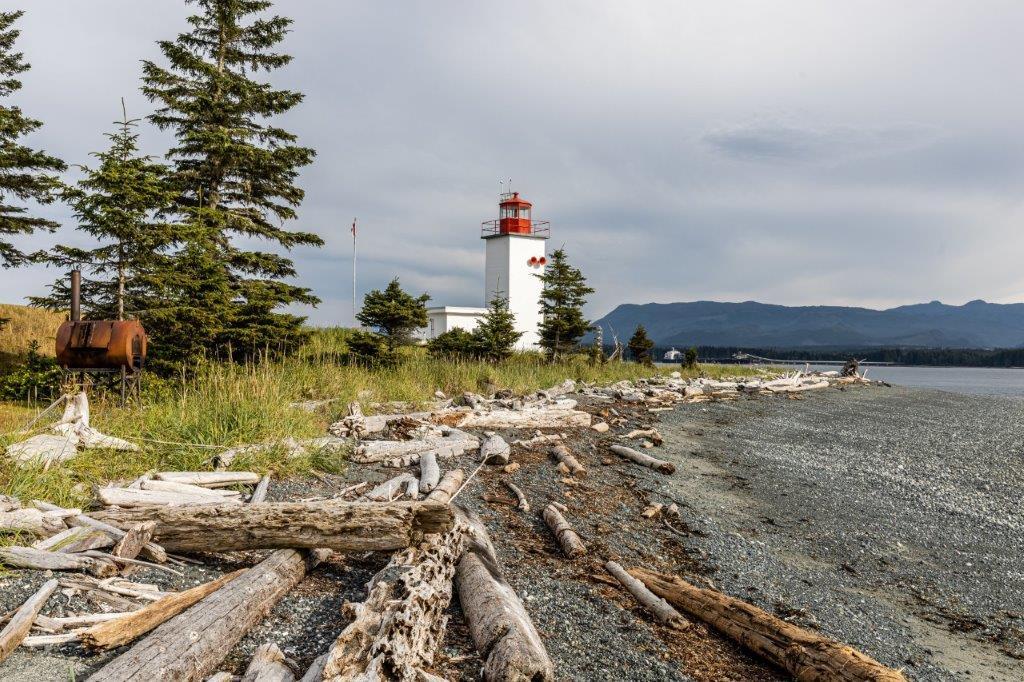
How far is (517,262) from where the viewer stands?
130 feet

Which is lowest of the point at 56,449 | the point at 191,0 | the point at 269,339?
the point at 56,449

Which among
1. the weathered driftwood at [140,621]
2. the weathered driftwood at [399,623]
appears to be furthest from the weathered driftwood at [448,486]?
the weathered driftwood at [140,621]

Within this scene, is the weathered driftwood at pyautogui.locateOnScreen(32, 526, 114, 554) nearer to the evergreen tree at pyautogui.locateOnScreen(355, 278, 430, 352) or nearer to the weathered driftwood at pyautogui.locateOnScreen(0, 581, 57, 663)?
the weathered driftwood at pyautogui.locateOnScreen(0, 581, 57, 663)

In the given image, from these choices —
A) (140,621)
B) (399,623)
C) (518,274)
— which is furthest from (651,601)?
(518,274)

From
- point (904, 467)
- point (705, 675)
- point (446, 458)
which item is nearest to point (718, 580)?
point (705, 675)

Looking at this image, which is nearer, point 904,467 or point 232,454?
point 232,454

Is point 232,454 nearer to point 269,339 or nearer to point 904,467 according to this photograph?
point 269,339

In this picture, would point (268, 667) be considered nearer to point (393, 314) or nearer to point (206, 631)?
point (206, 631)

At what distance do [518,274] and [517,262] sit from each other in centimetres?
80

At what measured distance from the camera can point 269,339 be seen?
52.6ft

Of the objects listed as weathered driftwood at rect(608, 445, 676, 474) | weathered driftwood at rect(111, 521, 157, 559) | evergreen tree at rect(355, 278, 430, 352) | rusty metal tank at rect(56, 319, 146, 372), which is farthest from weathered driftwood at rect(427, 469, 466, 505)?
evergreen tree at rect(355, 278, 430, 352)

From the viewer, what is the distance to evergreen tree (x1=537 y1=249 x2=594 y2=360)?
2792 centimetres

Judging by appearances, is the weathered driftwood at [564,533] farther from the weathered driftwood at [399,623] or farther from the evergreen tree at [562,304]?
the evergreen tree at [562,304]

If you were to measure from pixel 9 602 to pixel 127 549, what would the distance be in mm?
718
